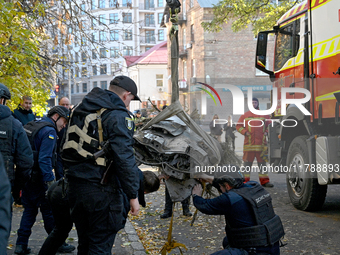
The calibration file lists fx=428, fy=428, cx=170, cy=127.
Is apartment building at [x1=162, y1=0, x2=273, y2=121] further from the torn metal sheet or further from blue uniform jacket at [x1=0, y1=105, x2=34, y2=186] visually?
blue uniform jacket at [x1=0, y1=105, x2=34, y2=186]

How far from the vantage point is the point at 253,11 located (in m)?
15.2

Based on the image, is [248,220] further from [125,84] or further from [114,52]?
[114,52]

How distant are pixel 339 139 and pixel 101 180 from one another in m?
3.78

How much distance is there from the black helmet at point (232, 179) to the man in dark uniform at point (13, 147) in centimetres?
210

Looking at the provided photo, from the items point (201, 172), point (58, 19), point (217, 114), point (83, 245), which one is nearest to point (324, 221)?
point (217, 114)

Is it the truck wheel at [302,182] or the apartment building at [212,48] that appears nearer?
the truck wheel at [302,182]

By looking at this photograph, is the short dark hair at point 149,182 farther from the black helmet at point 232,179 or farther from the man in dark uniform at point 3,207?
the man in dark uniform at point 3,207

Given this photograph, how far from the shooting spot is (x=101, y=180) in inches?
142

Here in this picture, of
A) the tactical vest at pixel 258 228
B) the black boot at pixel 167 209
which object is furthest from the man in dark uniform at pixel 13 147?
the black boot at pixel 167 209

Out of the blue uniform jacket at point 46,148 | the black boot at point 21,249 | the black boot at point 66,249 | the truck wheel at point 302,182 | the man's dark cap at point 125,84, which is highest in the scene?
the man's dark cap at point 125,84

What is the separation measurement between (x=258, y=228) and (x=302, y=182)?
12.3 ft

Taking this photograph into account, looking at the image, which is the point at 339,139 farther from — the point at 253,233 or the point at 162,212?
the point at 162,212

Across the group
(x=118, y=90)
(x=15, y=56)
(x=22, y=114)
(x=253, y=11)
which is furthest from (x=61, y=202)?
(x=253, y=11)

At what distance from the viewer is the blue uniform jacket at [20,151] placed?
14.8 feet
